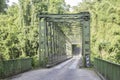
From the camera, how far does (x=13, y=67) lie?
2289 cm

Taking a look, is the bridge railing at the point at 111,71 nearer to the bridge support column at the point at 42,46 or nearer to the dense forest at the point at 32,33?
the bridge support column at the point at 42,46

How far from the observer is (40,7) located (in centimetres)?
5428

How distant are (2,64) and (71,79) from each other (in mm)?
4130

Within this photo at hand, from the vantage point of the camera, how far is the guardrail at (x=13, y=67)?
801 inches

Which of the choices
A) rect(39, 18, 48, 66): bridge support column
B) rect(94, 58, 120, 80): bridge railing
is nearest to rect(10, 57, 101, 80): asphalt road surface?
rect(94, 58, 120, 80): bridge railing

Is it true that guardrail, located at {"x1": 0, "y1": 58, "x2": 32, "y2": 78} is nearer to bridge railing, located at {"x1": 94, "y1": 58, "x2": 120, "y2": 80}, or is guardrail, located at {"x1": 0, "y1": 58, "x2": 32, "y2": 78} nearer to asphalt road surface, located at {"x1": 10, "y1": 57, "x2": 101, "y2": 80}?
asphalt road surface, located at {"x1": 10, "y1": 57, "x2": 101, "y2": 80}

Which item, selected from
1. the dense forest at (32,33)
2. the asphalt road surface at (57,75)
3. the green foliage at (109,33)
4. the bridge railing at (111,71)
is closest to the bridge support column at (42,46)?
the dense forest at (32,33)

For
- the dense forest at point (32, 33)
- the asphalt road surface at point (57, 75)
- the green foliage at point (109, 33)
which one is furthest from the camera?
the dense forest at point (32, 33)

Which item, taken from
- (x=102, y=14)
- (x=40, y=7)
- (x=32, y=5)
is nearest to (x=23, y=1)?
(x=32, y=5)

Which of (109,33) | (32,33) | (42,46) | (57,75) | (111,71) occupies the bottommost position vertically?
(57,75)

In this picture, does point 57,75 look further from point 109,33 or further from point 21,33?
point 21,33

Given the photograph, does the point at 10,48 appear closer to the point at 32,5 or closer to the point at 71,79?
the point at 32,5

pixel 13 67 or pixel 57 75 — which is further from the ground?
pixel 13 67

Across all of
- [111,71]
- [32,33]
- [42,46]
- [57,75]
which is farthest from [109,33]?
[111,71]
